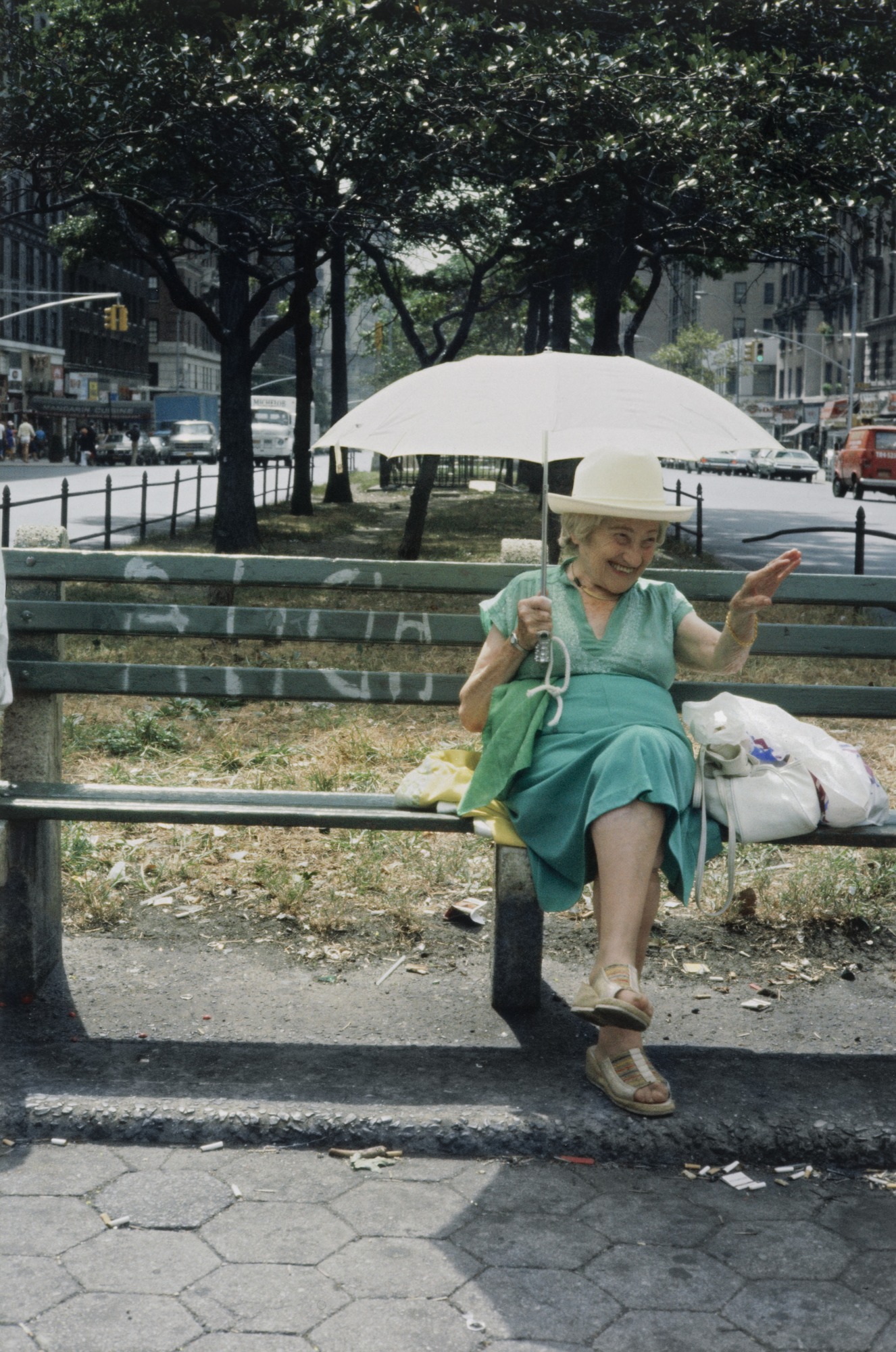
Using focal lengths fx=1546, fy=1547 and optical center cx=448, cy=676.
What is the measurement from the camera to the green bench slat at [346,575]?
13.8ft

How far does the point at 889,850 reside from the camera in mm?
5637

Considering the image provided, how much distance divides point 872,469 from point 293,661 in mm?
36910

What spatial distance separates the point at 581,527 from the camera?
3846mm

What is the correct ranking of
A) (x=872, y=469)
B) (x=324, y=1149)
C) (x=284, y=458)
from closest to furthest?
(x=324, y=1149), (x=872, y=469), (x=284, y=458)

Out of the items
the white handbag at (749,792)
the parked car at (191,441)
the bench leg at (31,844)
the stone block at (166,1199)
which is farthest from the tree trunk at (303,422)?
the parked car at (191,441)

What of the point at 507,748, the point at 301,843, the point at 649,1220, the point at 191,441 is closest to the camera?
the point at 649,1220

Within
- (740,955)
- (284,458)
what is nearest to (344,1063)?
(740,955)

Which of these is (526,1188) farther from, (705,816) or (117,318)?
(117,318)

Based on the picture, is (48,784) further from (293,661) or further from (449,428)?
(293,661)

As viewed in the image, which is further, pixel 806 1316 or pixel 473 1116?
pixel 473 1116

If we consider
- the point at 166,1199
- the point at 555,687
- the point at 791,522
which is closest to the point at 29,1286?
the point at 166,1199

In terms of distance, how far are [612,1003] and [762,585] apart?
3.44 feet

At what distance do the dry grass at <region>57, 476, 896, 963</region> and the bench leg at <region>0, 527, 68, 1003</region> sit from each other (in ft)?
1.90

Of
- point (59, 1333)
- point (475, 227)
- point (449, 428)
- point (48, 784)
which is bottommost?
point (59, 1333)
